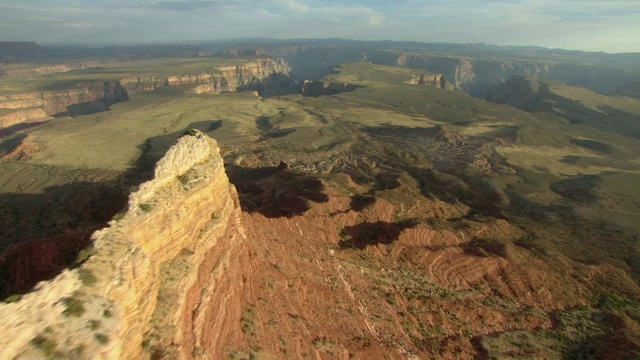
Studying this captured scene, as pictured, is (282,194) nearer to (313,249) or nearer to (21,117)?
(313,249)

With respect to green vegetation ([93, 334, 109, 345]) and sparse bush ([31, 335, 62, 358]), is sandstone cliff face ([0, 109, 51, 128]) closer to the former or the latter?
sparse bush ([31, 335, 62, 358])

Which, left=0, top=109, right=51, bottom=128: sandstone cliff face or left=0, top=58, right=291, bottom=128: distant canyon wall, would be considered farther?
left=0, top=58, right=291, bottom=128: distant canyon wall

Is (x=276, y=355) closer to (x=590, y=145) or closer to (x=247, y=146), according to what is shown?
(x=247, y=146)

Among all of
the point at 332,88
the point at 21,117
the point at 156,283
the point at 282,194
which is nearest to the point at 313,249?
the point at 282,194

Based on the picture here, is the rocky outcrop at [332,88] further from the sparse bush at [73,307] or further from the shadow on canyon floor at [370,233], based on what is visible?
the sparse bush at [73,307]

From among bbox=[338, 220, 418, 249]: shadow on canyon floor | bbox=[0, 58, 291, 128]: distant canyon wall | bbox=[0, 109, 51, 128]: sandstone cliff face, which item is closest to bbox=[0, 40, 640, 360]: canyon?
bbox=[338, 220, 418, 249]: shadow on canyon floor

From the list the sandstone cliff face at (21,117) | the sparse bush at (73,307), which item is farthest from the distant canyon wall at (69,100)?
the sparse bush at (73,307)

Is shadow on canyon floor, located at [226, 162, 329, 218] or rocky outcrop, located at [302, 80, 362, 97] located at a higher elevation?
rocky outcrop, located at [302, 80, 362, 97]
